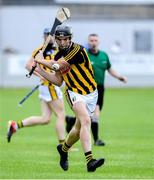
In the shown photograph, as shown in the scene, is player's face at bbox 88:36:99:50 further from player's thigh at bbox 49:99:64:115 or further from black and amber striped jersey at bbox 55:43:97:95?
black and amber striped jersey at bbox 55:43:97:95

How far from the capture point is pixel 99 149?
45.5ft

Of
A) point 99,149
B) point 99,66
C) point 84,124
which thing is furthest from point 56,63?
point 99,66

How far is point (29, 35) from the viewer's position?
39.6m

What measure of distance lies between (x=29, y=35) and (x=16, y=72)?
7.05 m

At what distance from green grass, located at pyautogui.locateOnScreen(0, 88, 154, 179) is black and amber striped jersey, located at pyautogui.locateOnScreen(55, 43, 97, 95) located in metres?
1.10

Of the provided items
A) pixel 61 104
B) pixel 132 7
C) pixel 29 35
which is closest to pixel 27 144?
pixel 61 104

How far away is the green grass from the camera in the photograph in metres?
10.7

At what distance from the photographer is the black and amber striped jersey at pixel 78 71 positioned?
425 inches

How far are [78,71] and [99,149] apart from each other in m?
3.25

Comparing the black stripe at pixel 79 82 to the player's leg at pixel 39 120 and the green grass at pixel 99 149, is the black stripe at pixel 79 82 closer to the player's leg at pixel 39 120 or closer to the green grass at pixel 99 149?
the green grass at pixel 99 149

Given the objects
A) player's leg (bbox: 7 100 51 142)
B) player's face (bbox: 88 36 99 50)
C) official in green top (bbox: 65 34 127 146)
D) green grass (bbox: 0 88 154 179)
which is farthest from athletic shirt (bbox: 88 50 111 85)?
player's leg (bbox: 7 100 51 142)

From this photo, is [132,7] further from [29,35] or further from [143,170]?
[143,170]

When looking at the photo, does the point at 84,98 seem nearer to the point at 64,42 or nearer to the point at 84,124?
the point at 84,124

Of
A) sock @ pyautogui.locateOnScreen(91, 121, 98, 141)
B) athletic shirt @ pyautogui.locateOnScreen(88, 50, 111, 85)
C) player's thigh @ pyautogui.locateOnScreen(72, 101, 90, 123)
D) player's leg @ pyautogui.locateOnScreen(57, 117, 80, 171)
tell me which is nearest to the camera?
player's thigh @ pyautogui.locateOnScreen(72, 101, 90, 123)
